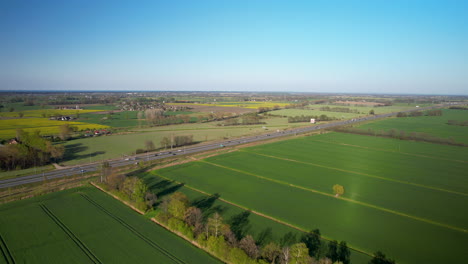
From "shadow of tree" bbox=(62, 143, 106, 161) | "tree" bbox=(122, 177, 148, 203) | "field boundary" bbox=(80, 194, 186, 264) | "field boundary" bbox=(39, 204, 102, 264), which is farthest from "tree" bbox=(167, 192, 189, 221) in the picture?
"shadow of tree" bbox=(62, 143, 106, 161)

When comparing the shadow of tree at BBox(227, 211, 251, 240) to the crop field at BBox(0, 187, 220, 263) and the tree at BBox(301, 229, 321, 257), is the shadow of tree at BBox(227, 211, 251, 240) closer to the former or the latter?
the crop field at BBox(0, 187, 220, 263)

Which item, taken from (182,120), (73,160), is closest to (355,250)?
(73,160)

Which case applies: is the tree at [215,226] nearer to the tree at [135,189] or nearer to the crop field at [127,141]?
the tree at [135,189]

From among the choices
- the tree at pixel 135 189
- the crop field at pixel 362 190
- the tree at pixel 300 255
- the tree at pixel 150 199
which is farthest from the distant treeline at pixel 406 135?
the tree at pixel 135 189

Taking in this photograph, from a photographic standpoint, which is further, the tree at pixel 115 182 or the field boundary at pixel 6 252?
the tree at pixel 115 182

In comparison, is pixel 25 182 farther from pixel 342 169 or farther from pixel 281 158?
pixel 342 169
